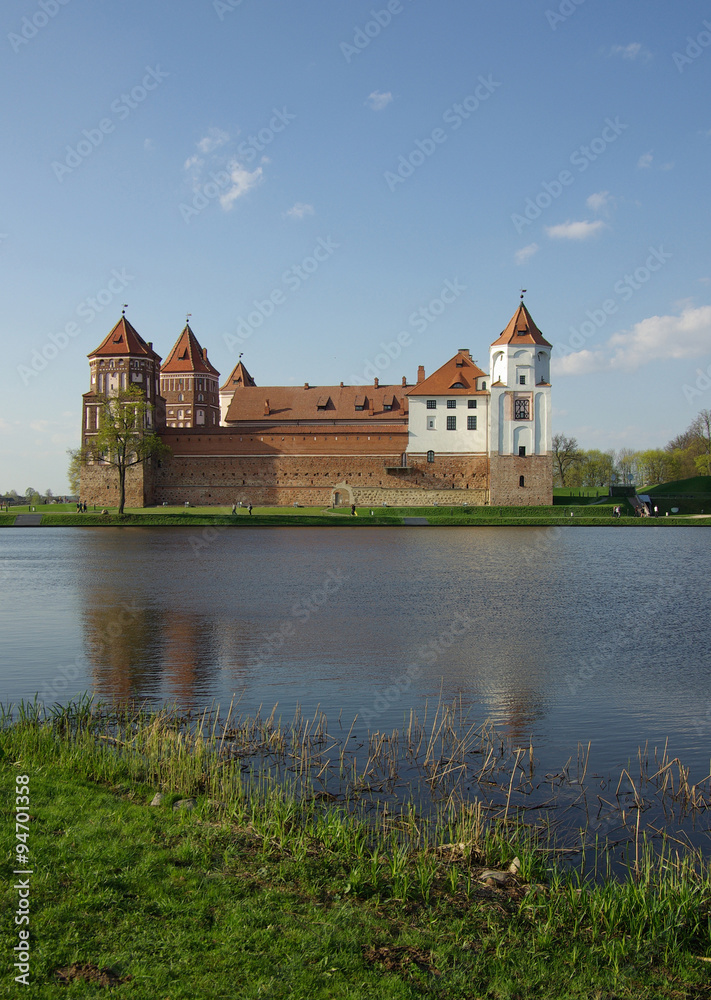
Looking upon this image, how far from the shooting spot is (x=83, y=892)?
11.9ft

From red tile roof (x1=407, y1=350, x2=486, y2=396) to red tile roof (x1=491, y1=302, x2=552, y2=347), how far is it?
3615mm

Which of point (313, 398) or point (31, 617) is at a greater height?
point (313, 398)

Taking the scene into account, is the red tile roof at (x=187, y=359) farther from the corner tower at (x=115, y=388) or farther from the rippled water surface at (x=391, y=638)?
the rippled water surface at (x=391, y=638)

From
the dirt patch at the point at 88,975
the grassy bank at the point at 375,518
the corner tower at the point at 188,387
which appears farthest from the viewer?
the corner tower at the point at 188,387

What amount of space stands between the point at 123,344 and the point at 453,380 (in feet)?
73.8

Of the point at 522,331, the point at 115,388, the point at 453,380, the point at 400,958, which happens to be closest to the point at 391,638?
the point at 400,958

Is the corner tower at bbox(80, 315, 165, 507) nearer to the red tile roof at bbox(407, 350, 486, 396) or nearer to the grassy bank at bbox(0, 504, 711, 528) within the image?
the grassy bank at bbox(0, 504, 711, 528)

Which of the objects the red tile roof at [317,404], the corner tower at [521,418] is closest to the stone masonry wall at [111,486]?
the red tile roof at [317,404]

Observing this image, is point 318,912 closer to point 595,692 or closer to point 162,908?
point 162,908

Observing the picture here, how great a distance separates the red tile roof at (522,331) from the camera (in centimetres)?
4831

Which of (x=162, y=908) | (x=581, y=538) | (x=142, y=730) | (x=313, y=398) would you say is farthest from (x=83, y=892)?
(x=313, y=398)

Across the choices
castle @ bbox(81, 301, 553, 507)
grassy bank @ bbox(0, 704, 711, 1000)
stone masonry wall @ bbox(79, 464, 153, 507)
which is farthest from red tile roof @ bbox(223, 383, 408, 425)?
grassy bank @ bbox(0, 704, 711, 1000)

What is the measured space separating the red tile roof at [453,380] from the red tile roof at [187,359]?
69.5ft

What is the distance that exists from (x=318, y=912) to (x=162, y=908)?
0.74 m
